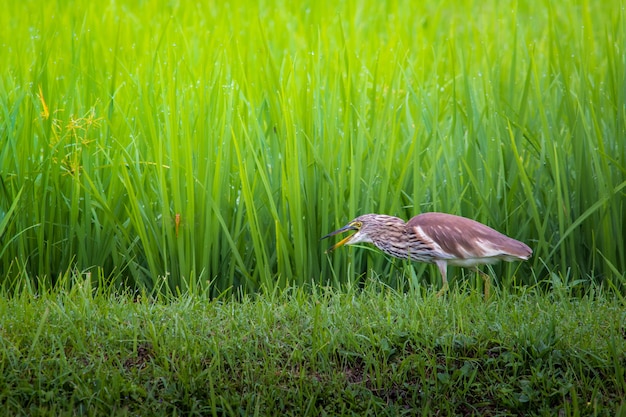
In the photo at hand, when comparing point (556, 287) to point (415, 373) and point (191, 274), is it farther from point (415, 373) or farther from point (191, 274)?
point (191, 274)

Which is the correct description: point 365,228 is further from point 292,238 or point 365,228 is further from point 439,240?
point 292,238

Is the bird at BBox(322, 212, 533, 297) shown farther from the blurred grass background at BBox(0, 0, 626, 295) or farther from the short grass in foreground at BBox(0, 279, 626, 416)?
the short grass in foreground at BBox(0, 279, 626, 416)

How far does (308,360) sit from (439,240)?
3.82ft

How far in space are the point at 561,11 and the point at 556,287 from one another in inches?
196

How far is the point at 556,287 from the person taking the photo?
444cm

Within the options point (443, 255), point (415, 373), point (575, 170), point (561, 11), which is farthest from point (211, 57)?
point (561, 11)

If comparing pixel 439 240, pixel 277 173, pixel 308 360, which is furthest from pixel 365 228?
pixel 308 360

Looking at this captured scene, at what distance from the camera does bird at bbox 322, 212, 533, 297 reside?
14.8 feet

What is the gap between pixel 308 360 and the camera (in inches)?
147

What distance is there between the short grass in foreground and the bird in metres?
0.48

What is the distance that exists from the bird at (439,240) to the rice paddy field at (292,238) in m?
0.17

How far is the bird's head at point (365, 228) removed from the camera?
15.3 ft

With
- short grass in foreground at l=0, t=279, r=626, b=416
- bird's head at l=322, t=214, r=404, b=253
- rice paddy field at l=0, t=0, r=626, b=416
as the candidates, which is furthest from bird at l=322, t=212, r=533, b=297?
short grass in foreground at l=0, t=279, r=626, b=416

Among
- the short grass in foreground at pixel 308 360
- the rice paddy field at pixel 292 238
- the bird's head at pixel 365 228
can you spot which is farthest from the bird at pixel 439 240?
the short grass in foreground at pixel 308 360
